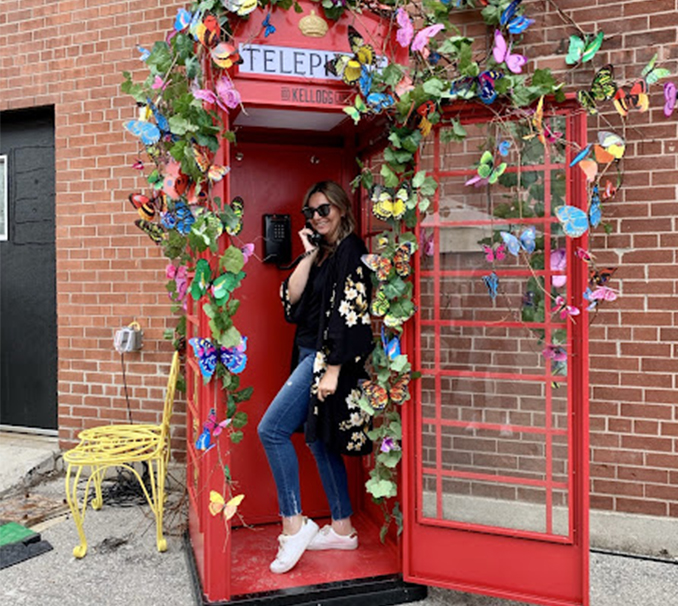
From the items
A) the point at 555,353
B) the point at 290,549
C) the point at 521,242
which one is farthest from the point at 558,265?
the point at 290,549

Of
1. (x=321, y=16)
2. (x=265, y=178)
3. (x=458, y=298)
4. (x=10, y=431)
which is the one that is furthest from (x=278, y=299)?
(x=10, y=431)

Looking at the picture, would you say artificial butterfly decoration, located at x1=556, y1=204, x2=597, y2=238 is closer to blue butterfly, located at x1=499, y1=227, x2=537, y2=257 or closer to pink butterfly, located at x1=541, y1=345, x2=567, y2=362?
blue butterfly, located at x1=499, y1=227, x2=537, y2=257

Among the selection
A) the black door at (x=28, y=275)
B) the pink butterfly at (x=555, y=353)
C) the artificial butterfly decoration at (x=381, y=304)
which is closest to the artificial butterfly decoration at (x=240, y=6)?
the artificial butterfly decoration at (x=381, y=304)

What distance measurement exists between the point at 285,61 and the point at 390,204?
80 cm

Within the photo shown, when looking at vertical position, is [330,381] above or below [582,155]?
below

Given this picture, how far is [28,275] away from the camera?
521cm

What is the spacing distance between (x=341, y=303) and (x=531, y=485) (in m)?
1.24

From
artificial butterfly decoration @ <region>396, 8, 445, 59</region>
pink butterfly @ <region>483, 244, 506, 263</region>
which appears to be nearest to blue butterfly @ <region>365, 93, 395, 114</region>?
artificial butterfly decoration @ <region>396, 8, 445, 59</region>

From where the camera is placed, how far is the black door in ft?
16.9

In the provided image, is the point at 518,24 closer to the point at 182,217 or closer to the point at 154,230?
the point at 182,217

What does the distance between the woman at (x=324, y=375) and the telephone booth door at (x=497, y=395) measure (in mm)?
309

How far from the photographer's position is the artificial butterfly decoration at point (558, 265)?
2.87 metres

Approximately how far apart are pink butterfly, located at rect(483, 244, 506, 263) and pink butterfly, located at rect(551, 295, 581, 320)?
12.7 inches

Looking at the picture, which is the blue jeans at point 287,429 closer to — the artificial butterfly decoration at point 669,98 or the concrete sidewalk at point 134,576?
the concrete sidewalk at point 134,576
